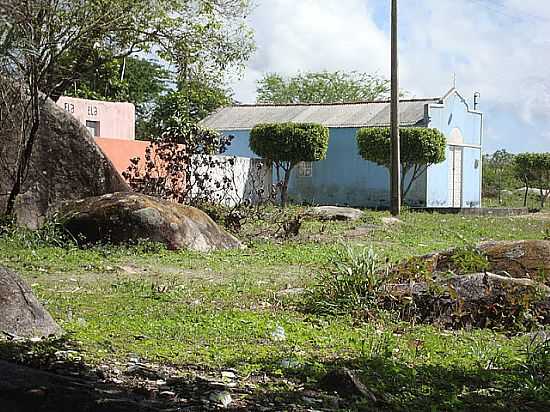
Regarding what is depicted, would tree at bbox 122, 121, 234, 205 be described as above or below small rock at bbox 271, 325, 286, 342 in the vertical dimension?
above

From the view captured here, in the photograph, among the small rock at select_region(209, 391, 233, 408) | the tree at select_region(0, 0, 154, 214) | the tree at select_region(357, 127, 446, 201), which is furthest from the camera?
the tree at select_region(357, 127, 446, 201)

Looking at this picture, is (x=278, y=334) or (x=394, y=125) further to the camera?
(x=394, y=125)

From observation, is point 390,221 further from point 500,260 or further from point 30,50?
point 500,260

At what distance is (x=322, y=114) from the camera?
33875mm

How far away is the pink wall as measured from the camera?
82.0ft

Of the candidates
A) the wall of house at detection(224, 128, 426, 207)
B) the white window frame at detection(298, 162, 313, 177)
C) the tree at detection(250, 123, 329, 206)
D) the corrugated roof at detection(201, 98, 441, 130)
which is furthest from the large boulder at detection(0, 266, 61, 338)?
the white window frame at detection(298, 162, 313, 177)

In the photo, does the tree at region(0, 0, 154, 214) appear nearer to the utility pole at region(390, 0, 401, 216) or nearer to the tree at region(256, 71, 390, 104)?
the utility pole at region(390, 0, 401, 216)

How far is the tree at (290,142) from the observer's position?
27766 millimetres

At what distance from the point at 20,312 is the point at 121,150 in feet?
54.7

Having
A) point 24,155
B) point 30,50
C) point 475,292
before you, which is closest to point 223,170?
point 24,155

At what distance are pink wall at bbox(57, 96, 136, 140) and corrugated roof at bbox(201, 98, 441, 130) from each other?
7274mm

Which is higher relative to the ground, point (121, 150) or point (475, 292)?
point (121, 150)

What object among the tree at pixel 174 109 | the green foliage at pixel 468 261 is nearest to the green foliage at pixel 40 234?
the green foliage at pixel 468 261

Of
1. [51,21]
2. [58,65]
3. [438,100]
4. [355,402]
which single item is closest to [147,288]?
[355,402]
